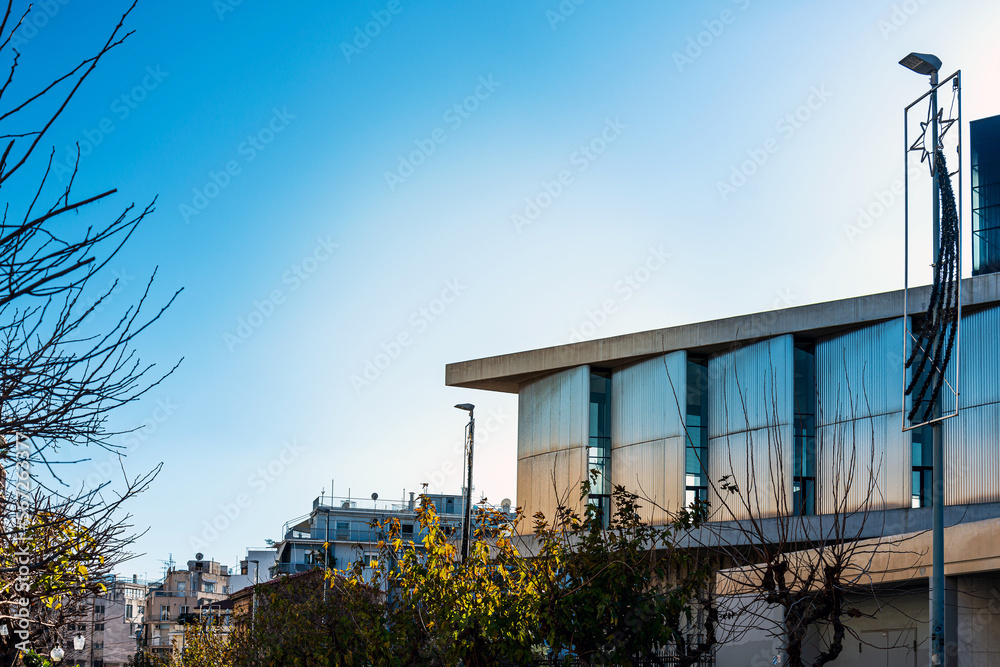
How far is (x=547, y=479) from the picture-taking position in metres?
37.1

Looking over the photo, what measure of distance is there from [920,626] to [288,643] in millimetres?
11398

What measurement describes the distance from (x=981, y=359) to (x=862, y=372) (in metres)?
3.41

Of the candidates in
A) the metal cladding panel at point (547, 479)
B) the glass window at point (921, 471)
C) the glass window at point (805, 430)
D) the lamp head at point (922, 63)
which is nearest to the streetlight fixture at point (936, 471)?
the lamp head at point (922, 63)

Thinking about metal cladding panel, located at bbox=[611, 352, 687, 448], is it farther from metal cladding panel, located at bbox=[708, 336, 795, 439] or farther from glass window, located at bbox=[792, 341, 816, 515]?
glass window, located at bbox=[792, 341, 816, 515]

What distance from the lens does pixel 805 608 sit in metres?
10.3

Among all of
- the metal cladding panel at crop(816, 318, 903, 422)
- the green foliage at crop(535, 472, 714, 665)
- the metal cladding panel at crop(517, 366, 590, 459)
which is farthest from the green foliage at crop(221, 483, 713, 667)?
the metal cladding panel at crop(517, 366, 590, 459)

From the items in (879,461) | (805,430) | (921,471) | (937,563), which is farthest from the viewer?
(805,430)

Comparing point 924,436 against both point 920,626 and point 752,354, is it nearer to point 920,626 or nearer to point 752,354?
point 752,354

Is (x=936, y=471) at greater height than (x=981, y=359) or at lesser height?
lesser

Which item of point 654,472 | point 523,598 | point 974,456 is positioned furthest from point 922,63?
point 654,472

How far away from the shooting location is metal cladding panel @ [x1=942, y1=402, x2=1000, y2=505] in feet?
85.8

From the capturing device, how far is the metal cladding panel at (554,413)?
36312 millimetres

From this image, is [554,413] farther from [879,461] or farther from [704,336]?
[879,461]

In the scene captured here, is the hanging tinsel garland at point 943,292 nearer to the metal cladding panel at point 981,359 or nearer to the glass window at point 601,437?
the metal cladding panel at point 981,359
